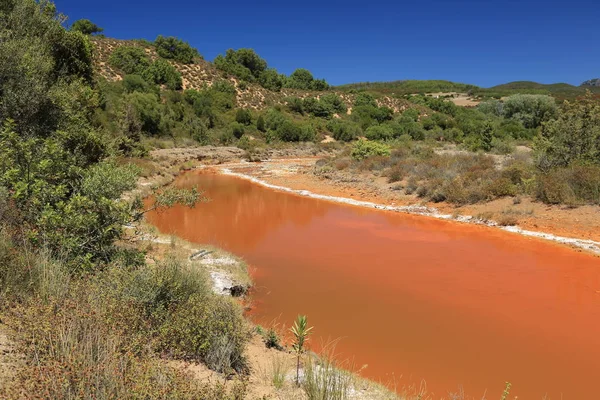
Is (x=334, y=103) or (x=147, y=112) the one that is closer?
(x=147, y=112)

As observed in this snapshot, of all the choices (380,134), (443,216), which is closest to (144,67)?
(380,134)

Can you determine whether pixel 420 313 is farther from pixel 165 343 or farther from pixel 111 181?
pixel 111 181

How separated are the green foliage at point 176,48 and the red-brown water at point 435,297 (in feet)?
176

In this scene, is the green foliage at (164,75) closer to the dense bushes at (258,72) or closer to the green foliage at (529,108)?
the dense bushes at (258,72)

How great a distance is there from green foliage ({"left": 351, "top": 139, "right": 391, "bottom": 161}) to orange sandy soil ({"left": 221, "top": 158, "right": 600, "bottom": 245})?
3591mm

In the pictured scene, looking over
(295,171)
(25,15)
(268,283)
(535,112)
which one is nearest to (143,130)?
(295,171)

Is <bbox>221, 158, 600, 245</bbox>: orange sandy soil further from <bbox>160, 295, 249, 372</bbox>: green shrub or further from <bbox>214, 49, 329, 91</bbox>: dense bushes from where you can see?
<bbox>214, 49, 329, 91</bbox>: dense bushes

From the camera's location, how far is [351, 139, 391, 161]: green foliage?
27797mm

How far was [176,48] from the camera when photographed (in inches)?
2464

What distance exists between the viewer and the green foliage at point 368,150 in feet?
91.2

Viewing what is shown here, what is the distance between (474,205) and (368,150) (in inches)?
532

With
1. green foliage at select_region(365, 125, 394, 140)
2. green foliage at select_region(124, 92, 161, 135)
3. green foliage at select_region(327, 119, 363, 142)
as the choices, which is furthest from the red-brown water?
green foliage at select_region(327, 119, 363, 142)

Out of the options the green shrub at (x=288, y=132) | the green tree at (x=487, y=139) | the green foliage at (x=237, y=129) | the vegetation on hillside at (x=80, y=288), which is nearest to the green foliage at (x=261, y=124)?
the green shrub at (x=288, y=132)

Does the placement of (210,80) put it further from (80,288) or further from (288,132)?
(80,288)
